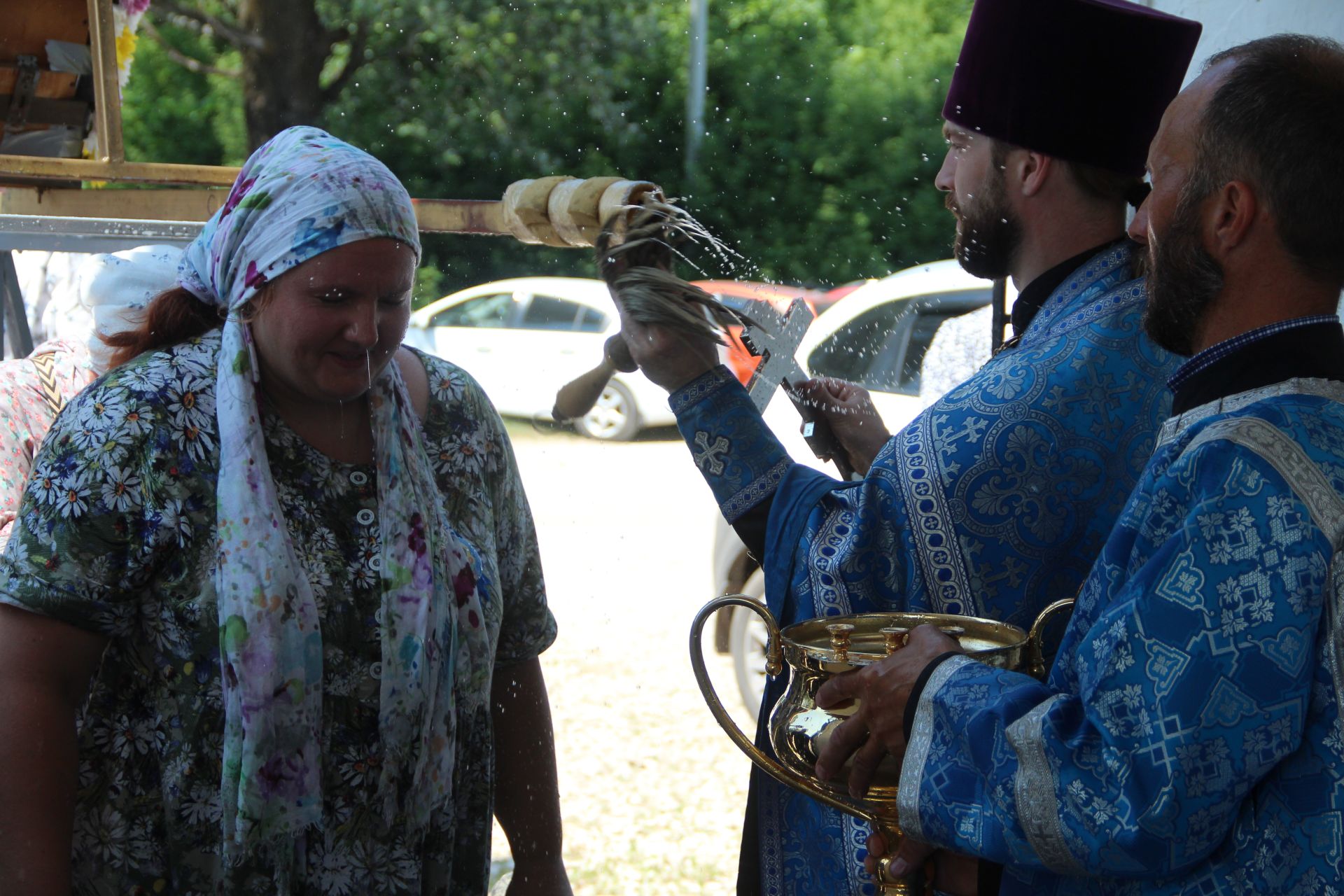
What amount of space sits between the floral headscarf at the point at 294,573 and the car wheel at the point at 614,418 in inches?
226

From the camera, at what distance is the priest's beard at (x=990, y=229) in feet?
6.49

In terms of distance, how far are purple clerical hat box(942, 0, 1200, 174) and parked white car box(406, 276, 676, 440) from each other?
690cm

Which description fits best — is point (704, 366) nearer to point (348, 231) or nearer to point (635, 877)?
point (348, 231)

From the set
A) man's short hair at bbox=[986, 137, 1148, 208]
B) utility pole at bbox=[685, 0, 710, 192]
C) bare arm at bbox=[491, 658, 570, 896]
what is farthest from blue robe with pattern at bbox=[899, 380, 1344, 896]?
utility pole at bbox=[685, 0, 710, 192]

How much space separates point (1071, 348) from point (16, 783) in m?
1.47

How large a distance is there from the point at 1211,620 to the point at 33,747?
4.46 ft

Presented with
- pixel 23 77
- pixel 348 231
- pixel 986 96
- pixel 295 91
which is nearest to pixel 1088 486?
pixel 986 96

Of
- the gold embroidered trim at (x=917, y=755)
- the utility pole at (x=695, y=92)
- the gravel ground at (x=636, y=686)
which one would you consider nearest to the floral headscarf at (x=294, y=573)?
the gold embroidered trim at (x=917, y=755)

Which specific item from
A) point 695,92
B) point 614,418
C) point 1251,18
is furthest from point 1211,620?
point 695,92

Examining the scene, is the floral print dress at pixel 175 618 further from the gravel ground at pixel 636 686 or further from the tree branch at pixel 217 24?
the tree branch at pixel 217 24

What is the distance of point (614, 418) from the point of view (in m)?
8.70

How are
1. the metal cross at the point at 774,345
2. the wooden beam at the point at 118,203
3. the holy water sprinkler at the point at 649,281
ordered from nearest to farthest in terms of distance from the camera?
the holy water sprinkler at the point at 649,281
the metal cross at the point at 774,345
the wooden beam at the point at 118,203

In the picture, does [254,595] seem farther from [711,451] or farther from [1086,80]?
[1086,80]

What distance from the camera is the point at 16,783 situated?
1574 millimetres
